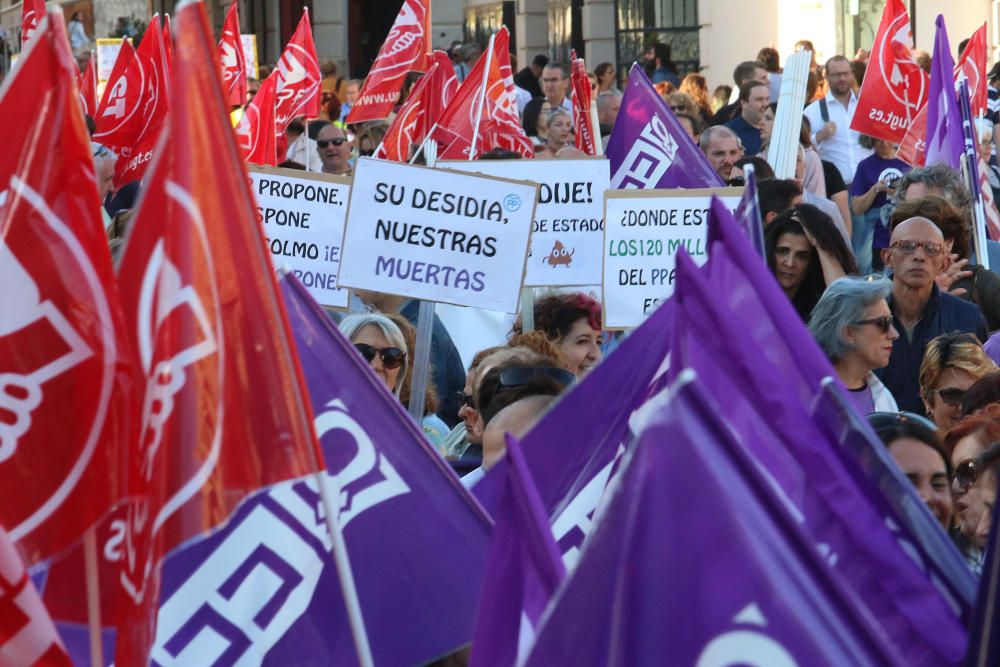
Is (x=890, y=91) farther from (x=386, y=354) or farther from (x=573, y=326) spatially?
(x=386, y=354)

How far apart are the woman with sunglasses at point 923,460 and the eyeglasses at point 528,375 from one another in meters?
0.92

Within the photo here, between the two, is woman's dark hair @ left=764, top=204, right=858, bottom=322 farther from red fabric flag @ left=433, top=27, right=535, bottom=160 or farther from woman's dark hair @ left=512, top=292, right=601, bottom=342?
red fabric flag @ left=433, top=27, right=535, bottom=160

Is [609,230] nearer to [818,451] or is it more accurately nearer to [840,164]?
[818,451]

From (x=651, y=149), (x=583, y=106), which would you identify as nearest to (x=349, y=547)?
(x=651, y=149)

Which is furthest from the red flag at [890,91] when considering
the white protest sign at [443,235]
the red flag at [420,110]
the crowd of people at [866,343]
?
the white protest sign at [443,235]

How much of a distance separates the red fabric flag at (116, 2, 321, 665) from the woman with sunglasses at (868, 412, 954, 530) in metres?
1.63

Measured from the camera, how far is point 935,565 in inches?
117

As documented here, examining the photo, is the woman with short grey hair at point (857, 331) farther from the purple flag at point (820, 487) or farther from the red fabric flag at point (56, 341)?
the red fabric flag at point (56, 341)

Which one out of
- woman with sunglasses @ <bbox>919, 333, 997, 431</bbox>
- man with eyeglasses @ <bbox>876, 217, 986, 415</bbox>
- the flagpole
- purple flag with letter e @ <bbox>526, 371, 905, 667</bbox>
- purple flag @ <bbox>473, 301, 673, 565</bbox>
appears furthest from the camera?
the flagpole

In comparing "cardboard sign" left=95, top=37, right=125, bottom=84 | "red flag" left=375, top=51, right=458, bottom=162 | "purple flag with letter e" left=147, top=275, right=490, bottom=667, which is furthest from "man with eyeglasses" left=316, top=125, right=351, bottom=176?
"purple flag with letter e" left=147, top=275, right=490, bottom=667

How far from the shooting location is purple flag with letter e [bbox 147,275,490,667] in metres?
3.64

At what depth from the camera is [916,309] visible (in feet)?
21.6

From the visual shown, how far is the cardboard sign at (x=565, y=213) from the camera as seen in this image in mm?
8055

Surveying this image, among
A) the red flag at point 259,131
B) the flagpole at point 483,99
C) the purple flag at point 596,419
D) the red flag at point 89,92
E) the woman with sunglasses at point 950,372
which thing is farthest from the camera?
the red flag at point 89,92
